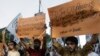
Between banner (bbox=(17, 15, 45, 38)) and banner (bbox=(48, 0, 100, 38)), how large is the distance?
1.76 m

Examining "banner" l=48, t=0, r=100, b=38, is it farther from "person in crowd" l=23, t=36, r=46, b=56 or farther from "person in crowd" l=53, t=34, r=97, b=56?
"person in crowd" l=23, t=36, r=46, b=56

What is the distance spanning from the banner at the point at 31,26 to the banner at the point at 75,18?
1.76 m

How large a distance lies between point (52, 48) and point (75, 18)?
160 cm

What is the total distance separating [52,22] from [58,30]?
386mm

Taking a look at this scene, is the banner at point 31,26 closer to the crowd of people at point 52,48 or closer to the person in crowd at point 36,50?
the crowd of people at point 52,48

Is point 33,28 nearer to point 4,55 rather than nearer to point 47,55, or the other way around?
point 47,55

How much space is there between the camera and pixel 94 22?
8.45 meters

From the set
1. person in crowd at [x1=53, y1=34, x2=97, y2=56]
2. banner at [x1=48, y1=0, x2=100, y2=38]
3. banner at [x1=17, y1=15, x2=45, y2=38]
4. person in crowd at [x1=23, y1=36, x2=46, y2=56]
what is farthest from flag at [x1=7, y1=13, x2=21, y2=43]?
person in crowd at [x1=53, y1=34, x2=97, y2=56]

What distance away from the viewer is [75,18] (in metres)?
9.30

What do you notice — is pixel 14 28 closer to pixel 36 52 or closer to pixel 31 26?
pixel 31 26

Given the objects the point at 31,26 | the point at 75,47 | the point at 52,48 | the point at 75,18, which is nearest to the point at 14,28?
the point at 31,26

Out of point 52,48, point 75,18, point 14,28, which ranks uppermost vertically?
point 75,18

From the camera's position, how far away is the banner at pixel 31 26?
12.1 m

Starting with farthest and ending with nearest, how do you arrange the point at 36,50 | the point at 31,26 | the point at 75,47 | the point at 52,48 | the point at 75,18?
the point at 31,26 → the point at 36,50 → the point at 52,48 → the point at 75,18 → the point at 75,47
